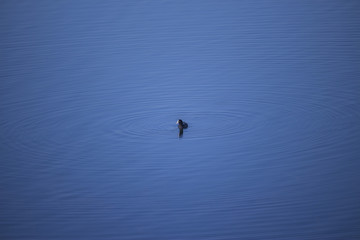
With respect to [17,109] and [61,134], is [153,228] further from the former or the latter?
[17,109]

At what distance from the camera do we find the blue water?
6.63 metres

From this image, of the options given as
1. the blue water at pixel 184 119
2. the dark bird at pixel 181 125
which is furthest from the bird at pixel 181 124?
the blue water at pixel 184 119

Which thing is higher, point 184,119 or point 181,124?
point 184,119

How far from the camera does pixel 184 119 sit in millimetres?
8977

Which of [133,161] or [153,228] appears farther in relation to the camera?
[133,161]

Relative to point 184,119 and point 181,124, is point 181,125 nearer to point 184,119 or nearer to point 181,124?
point 181,124

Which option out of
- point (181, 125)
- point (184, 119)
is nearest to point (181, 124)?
point (181, 125)

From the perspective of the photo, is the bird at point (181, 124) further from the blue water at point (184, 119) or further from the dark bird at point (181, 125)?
the blue water at point (184, 119)

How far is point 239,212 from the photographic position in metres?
6.59

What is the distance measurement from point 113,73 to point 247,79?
254 cm

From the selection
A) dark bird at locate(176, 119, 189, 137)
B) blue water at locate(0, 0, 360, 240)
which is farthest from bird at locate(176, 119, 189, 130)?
blue water at locate(0, 0, 360, 240)

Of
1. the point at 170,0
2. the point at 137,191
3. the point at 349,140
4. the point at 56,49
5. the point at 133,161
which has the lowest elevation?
the point at 137,191

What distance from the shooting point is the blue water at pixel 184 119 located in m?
6.63

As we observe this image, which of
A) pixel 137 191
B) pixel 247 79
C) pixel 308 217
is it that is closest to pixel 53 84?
pixel 247 79
